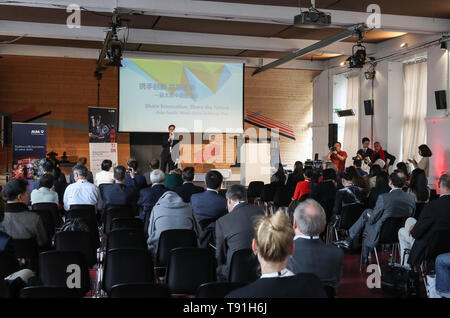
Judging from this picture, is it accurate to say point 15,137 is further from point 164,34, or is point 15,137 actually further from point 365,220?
point 365,220

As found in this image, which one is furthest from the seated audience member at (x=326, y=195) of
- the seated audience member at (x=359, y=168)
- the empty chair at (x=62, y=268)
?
the empty chair at (x=62, y=268)

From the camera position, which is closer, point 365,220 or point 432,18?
point 365,220

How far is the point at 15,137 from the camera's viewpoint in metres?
12.5

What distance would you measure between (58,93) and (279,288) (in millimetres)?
14641

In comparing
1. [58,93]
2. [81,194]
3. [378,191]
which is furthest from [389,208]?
[58,93]

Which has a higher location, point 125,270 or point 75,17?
point 75,17

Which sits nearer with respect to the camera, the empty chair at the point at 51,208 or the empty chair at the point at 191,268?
the empty chair at the point at 191,268

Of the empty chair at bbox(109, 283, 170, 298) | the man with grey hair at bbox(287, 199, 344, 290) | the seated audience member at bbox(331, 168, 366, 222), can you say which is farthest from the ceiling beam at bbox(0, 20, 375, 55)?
the empty chair at bbox(109, 283, 170, 298)

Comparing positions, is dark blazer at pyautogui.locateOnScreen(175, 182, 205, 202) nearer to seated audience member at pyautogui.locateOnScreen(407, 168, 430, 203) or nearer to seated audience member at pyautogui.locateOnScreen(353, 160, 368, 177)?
seated audience member at pyautogui.locateOnScreen(407, 168, 430, 203)

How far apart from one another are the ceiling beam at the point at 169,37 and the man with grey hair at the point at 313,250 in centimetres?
1030

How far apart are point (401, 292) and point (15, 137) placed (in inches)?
415

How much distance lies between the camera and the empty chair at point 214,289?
2576mm

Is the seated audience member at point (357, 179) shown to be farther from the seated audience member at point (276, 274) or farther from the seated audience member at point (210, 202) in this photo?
the seated audience member at point (276, 274)

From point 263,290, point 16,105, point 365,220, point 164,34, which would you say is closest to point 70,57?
point 16,105
